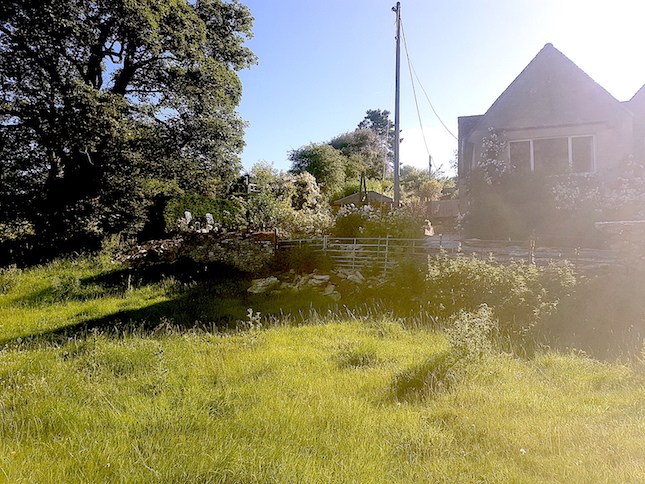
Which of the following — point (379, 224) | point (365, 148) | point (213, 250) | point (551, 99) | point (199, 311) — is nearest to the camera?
point (199, 311)

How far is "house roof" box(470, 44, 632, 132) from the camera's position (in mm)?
13211

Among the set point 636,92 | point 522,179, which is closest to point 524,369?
point 522,179

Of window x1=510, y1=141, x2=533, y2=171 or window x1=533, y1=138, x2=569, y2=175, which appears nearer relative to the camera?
window x1=533, y1=138, x2=569, y2=175

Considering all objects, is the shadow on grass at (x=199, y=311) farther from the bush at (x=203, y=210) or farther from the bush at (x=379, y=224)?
the bush at (x=203, y=210)

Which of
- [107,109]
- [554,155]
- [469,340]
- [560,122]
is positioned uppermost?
[560,122]

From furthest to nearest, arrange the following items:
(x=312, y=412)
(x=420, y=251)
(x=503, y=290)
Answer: (x=420, y=251) → (x=503, y=290) → (x=312, y=412)

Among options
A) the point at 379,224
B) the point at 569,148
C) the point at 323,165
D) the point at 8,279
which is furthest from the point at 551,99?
the point at 8,279

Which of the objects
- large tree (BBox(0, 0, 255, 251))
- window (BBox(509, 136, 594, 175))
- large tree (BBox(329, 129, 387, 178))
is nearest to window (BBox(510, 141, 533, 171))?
window (BBox(509, 136, 594, 175))

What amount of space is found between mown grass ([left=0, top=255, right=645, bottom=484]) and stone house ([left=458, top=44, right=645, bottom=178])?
11048 millimetres

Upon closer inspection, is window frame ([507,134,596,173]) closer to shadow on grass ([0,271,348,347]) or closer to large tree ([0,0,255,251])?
shadow on grass ([0,271,348,347])

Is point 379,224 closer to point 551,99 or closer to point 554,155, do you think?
point 554,155

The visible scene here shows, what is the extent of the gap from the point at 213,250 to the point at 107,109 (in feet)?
17.3

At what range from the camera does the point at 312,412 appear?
3.36 meters

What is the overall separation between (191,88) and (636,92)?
1683 centimetres
